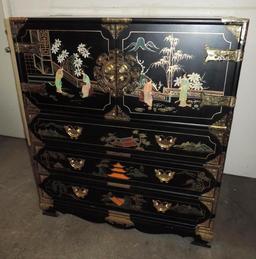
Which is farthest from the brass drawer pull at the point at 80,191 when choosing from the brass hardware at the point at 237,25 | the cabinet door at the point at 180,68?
the brass hardware at the point at 237,25

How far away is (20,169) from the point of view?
289 cm

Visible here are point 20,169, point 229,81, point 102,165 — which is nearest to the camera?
point 229,81

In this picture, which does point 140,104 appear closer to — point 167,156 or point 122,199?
point 167,156

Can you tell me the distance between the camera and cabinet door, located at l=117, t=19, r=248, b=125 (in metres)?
1.32

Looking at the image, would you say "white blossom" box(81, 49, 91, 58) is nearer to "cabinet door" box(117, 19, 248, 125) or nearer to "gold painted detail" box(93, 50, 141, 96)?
"gold painted detail" box(93, 50, 141, 96)

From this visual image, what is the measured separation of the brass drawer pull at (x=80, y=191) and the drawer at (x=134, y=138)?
1.24 feet

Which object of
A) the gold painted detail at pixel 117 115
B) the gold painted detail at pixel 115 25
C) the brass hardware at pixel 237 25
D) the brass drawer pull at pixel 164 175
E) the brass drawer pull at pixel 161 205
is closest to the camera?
the brass hardware at pixel 237 25

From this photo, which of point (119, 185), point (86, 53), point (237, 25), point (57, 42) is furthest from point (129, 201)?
point (237, 25)

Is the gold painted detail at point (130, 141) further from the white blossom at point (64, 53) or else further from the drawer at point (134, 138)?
the white blossom at point (64, 53)

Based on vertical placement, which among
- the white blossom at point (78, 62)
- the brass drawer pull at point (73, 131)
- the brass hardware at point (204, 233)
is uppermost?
the white blossom at point (78, 62)

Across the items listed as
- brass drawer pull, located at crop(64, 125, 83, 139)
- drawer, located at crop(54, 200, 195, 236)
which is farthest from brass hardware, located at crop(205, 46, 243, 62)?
drawer, located at crop(54, 200, 195, 236)

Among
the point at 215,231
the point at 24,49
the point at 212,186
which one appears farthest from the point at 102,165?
the point at 215,231

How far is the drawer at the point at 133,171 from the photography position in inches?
66.7

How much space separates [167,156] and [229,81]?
23.2 inches
